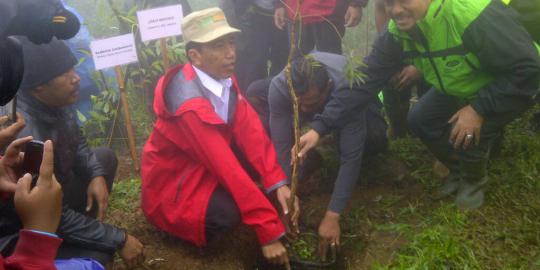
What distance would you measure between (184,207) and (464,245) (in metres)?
1.65

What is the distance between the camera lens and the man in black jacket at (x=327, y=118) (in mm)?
2643

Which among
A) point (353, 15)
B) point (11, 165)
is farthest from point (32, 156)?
point (353, 15)

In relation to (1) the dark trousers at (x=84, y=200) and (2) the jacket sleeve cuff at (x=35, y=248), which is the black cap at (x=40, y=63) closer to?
(1) the dark trousers at (x=84, y=200)

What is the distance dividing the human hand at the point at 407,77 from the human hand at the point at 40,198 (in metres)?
2.66

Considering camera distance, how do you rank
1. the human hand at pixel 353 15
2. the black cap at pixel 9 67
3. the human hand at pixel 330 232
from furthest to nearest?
the human hand at pixel 353 15
the human hand at pixel 330 232
the black cap at pixel 9 67

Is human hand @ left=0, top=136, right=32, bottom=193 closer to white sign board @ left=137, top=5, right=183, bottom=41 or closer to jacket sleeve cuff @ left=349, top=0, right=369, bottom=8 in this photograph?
white sign board @ left=137, top=5, right=183, bottom=41

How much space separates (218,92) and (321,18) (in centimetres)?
147

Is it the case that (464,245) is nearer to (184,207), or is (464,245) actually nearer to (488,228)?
(488,228)

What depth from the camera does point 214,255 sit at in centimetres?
284

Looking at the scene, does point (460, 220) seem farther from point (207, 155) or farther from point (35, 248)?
point (35, 248)

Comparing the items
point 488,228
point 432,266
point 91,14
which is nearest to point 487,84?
point 488,228

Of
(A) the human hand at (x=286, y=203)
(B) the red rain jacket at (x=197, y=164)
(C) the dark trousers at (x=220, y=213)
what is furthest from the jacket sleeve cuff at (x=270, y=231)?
(C) the dark trousers at (x=220, y=213)

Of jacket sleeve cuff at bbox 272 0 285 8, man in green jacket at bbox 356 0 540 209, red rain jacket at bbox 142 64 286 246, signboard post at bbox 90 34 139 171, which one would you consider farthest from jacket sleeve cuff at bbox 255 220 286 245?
jacket sleeve cuff at bbox 272 0 285 8

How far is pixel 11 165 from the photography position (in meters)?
1.82
